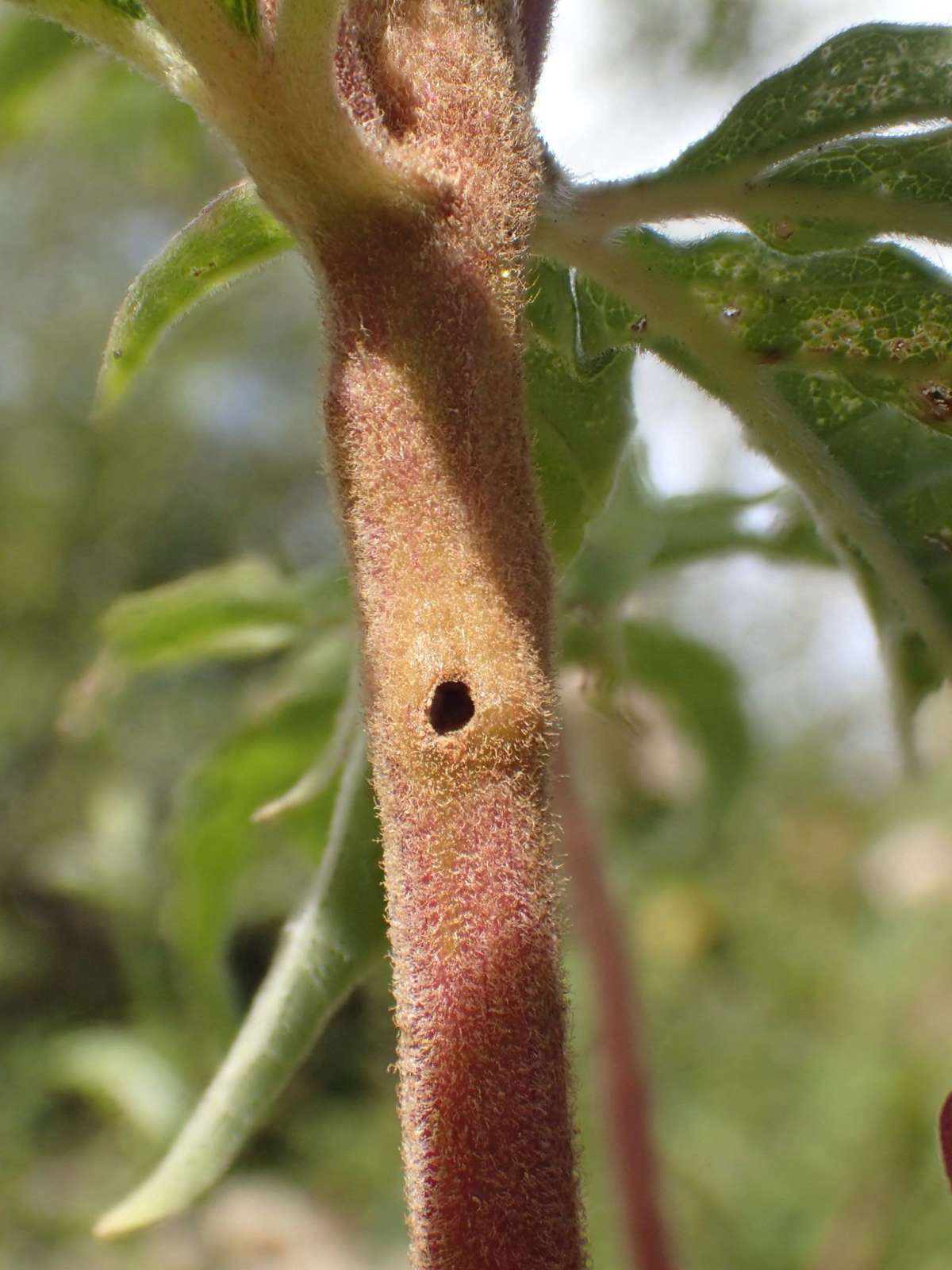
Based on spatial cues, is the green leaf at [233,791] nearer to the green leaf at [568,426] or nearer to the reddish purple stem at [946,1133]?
the green leaf at [568,426]

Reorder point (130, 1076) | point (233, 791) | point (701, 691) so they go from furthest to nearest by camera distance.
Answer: point (130, 1076) → point (701, 691) → point (233, 791)

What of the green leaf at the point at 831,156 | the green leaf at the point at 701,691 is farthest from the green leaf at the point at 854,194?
the green leaf at the point at 701,691

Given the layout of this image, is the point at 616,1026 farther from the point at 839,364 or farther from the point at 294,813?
the point at 839,364

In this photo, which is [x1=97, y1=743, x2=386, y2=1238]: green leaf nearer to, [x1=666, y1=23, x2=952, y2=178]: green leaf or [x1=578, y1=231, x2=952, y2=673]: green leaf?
[x1=578, y1=231, x2=952, y2=673]: green leaf

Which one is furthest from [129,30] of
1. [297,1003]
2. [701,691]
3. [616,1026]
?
[701,691]

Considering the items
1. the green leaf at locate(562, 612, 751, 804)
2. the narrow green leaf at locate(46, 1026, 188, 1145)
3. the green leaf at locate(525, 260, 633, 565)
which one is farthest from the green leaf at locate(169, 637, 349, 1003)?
the narrow green leaf at locate(46, 1026, 188, 1145)

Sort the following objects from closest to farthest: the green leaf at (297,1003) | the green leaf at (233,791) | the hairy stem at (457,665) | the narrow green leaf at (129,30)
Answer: the hairy stem at (457,665)
the narrow green leaf at (129,30)
the green leaf at (297,1003)
the green leaf at (233,791)
